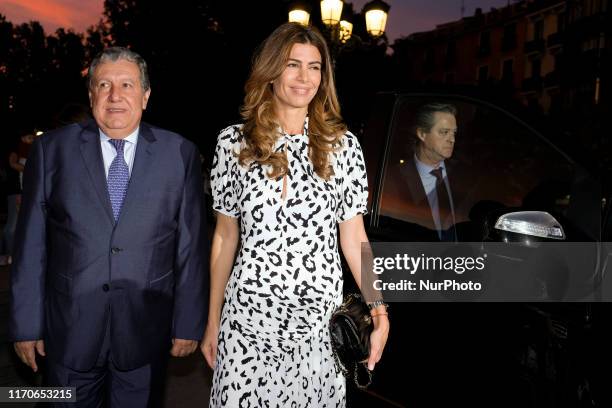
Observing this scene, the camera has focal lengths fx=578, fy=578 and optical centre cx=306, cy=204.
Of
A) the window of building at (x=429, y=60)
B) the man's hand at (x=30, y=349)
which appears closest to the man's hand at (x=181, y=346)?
the man's hand at (x=30, y=349)

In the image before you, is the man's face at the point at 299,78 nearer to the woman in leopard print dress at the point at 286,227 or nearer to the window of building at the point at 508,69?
the woman in leopard print dress at the point at 286,227

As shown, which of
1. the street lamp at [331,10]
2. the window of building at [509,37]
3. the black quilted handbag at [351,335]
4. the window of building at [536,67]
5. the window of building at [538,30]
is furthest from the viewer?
the window of building at [509,37]

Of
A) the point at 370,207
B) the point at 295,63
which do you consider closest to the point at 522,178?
the point at 370,207

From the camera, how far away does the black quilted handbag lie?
1.97 meters

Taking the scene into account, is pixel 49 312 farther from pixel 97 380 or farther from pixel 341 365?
pixel 341 365

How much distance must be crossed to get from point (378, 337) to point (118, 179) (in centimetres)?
112

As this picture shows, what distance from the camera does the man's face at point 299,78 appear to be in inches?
82.4

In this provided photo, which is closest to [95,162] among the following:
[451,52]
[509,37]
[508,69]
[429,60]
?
[509,37]

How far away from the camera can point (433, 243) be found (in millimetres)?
2221

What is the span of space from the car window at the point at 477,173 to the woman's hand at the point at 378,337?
1.25 ft

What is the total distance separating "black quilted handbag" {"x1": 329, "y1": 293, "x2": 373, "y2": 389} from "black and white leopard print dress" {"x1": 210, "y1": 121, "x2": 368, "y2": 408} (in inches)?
2.1

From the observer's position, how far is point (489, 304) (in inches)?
80.6

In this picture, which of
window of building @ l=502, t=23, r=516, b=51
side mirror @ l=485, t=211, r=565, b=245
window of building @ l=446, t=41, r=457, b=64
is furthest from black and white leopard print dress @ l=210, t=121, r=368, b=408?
window of building @ l=446, t=41, r=457, b=64

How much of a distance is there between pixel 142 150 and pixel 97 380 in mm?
885
